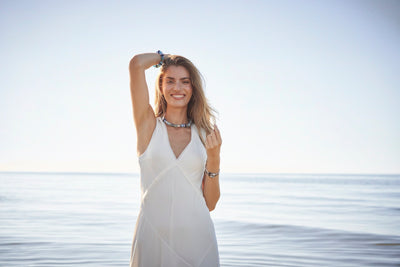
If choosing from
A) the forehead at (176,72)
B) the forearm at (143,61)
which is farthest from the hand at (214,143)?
the forearm at (143,61)


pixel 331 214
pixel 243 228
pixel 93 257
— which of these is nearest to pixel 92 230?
pixel 93 257

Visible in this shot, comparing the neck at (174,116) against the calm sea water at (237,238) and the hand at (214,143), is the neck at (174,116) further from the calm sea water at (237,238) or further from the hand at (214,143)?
the calm sea water at (237,238)

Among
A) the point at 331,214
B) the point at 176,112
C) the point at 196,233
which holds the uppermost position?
the point at 176,112

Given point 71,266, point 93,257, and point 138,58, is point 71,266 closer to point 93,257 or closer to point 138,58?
point 93,257

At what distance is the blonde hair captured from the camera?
2.59m

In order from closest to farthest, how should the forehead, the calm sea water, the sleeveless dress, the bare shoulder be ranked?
the sleeveless dress
the bare shoulder
the forehead
the calm sea water

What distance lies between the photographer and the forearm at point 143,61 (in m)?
2.34

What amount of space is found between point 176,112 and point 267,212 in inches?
455

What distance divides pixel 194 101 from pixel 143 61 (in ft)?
1.69

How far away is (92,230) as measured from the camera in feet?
29.9

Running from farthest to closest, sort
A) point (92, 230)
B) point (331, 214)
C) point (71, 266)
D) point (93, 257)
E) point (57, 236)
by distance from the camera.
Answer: point (331, 214) → point (92, 230) → point (57, 236) → point (93, 257) → point (71, 266)

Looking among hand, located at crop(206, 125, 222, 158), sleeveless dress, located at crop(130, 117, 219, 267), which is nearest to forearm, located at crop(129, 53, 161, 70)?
sleeveless dress, located at crop(130, 117, 219, 267)

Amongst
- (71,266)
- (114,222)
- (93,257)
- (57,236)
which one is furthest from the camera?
(114,222)

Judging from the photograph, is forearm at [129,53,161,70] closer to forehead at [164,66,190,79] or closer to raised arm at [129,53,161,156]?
raised arm at [129,53,161,156]
